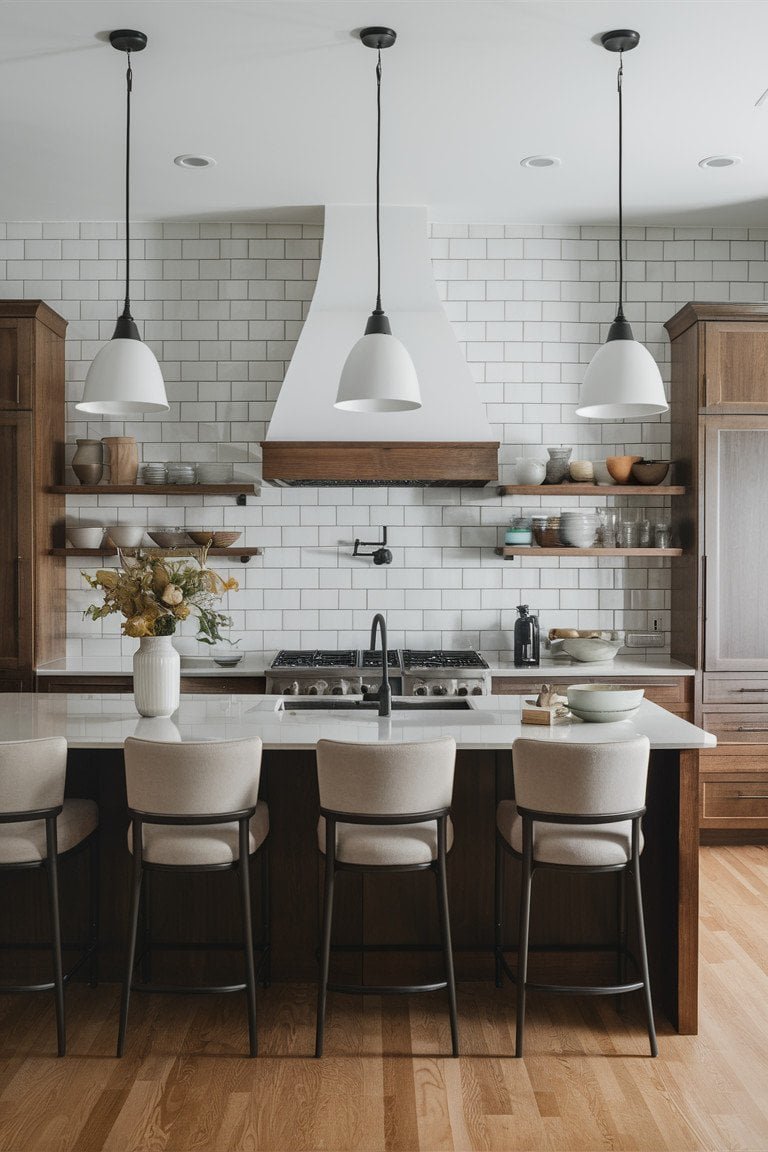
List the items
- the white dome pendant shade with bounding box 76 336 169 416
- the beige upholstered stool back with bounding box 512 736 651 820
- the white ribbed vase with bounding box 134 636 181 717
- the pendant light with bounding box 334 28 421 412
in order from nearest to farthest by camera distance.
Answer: the beige upholstered stool back with bounding box 512 736 651 820 → the pendant light with bounding box 334 28 421 412 → the white dome pendant shade with bounding box 76 336 169 416 → the white ribbed vase with bounding box 134 636 181 717

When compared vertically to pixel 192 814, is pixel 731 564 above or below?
above

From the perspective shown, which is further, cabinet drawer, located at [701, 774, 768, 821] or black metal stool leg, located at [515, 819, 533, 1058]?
cabinet drawer, located at [701, 774, 768, 821]

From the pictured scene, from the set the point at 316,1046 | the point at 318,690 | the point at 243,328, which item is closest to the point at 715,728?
the point at 318,690

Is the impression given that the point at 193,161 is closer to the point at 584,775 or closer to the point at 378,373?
the point at 378,373

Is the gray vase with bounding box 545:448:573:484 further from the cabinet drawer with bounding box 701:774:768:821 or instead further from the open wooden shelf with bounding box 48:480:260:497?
the cabinet drawer with bounding box 701:774:768:821

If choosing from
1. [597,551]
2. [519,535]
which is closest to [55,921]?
[519,535]

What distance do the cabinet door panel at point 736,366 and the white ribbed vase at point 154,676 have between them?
3.12 metres

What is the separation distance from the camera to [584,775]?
2703mm

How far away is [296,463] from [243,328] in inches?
41.1

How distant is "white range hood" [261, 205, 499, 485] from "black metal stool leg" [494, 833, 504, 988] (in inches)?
86.6

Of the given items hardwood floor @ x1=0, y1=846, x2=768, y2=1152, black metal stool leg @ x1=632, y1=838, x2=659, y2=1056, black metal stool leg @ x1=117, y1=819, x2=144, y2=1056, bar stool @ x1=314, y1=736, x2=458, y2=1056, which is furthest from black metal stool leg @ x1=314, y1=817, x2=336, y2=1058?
black metal stool leg @ x1=632, y1=838, x2=659, y2=1056

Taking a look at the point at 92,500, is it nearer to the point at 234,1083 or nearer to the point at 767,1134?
the point at 234,1083

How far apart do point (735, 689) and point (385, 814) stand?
2.84 metres

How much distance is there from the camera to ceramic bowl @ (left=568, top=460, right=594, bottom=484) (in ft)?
17.0
